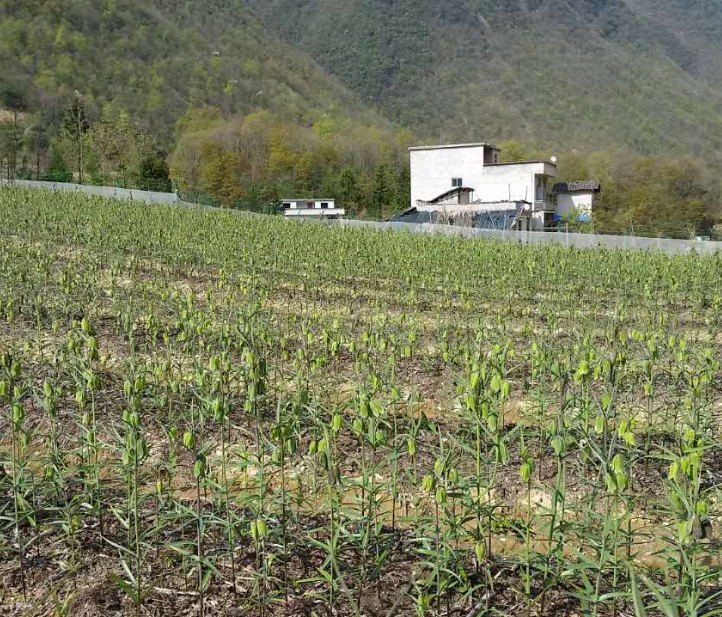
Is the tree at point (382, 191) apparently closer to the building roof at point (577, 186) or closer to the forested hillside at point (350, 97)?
the forested hillside at point (350, 97)

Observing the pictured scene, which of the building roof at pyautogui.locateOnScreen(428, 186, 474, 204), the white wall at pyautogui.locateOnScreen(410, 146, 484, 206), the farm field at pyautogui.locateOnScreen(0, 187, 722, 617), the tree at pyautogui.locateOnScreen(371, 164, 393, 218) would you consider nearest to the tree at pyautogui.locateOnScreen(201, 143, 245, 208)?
the tree at pyautogui.locateOnScreen(371, 164, 393, 218)

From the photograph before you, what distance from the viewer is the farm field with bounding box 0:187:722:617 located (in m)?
2.27

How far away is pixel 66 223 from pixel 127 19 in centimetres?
8878

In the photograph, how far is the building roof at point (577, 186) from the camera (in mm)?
50188

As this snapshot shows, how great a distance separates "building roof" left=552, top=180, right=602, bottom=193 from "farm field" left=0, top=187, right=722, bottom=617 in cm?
4355

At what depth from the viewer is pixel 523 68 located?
126250 mm

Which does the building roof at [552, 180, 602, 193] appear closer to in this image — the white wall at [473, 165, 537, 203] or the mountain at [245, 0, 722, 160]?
the white wall at [473, 165, 537, 203]

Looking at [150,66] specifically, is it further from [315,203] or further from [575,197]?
[575,197]

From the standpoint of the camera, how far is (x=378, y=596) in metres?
2.34

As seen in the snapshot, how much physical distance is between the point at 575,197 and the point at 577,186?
2.91ft

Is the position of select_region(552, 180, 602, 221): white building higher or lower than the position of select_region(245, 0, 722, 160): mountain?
lower

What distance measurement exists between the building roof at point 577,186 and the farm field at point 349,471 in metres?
43.5

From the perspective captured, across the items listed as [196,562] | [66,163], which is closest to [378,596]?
[196,562]

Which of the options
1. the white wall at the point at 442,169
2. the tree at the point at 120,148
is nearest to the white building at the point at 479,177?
the white wall at the point at 442,169
